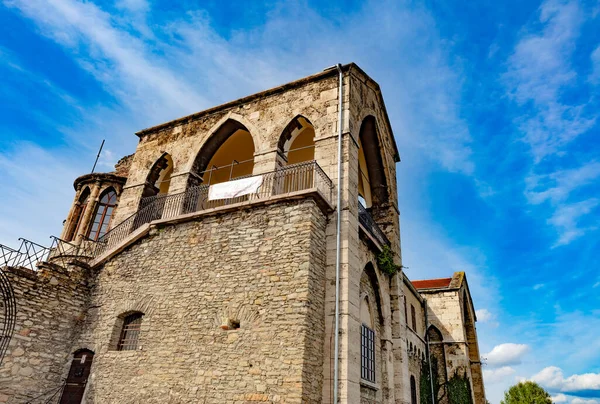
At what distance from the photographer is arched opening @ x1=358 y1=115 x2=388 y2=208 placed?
13.5 metres

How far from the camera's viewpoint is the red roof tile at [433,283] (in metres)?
23.1

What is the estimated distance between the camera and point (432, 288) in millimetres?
22625

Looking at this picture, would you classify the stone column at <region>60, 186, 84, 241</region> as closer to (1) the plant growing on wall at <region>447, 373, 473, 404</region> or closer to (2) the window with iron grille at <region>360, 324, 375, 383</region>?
(2) the window with iron grille at <region>360, 324, 375, 383</region>

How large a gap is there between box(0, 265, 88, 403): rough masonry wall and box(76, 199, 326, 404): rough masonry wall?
737mm

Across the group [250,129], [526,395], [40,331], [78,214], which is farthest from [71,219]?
[526,395]

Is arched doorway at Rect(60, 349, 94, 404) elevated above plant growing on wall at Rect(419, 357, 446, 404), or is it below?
below

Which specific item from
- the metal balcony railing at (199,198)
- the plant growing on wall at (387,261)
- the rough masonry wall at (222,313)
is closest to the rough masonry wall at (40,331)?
the rough masonry wall at (222,313)

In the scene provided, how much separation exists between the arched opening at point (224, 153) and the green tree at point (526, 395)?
35486 mm

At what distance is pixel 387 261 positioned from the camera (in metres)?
12.2

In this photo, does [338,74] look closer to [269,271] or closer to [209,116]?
[209,116]

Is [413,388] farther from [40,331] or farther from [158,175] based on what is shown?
[40,331]

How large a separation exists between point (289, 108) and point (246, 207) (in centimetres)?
396

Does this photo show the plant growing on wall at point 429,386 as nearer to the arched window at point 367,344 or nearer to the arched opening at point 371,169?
the arched window at point 367,344

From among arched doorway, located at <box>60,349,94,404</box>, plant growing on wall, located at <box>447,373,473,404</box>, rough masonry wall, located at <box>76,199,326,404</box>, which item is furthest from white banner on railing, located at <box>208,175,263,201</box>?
plant growing on wall, located at <box>447,373,473,404</box>
